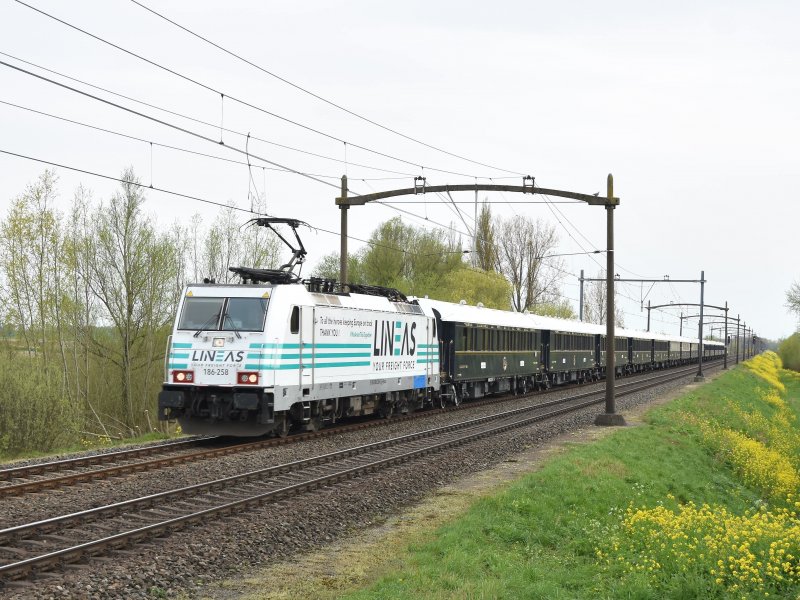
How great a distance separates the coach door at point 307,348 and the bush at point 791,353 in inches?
3892

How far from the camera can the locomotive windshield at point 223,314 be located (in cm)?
1834

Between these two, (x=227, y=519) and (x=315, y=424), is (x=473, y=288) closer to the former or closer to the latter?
(x=315, y=424)

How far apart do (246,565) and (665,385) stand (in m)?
41.5

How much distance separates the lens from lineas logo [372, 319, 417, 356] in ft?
76.9

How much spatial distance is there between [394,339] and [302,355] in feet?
18.8

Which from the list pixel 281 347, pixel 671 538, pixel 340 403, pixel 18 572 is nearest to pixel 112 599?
pixel 18 572

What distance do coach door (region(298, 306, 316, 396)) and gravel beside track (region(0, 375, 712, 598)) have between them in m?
1.32

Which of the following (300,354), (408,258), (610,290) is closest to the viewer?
(300,354)

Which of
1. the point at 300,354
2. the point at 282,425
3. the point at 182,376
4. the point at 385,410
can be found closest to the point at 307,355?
the point at 300,354

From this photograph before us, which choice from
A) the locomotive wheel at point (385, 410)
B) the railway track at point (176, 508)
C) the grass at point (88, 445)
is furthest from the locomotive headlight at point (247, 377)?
the locomotive wheel at point (385, 410)

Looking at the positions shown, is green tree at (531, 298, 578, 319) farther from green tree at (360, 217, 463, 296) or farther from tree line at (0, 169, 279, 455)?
tree line at (0, 169, 279, 455)

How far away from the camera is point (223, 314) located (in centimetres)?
1862

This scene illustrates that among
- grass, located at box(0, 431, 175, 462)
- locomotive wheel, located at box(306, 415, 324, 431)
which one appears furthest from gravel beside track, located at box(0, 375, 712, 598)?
grass, located at box(0, 431, 175, 462)

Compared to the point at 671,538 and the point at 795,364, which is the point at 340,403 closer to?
the point at 671,538
